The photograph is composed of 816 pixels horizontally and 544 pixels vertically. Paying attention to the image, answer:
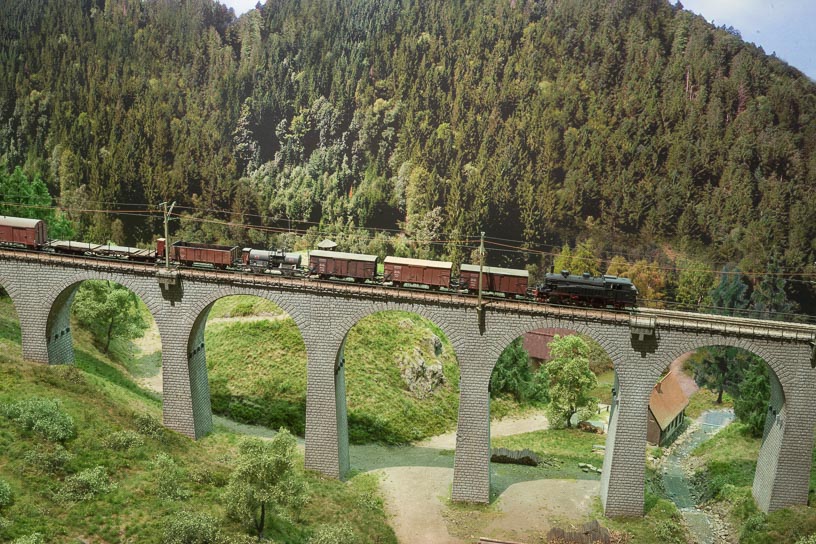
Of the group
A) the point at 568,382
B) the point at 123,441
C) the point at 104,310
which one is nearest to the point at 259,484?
the point at 123,441

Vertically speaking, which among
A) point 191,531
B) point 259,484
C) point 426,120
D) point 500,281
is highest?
point 426,120

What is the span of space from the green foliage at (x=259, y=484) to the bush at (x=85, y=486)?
23.8ft

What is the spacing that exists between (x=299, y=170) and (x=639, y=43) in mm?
42883

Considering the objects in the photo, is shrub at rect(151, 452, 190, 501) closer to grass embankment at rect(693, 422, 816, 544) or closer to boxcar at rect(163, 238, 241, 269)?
boxcar at rect(163, 238, 241, 269)

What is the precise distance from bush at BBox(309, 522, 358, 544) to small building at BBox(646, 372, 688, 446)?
1234 inches

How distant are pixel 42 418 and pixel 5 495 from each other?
8.84 meters

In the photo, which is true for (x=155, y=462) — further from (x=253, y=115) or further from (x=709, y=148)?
(x=709, y=148)

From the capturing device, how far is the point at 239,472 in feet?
135

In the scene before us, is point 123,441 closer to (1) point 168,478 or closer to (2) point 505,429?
(1) point 168,478

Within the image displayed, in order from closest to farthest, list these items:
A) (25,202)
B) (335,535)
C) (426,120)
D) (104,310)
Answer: (335,535) < (104,310) < (25,202) < (426,120)

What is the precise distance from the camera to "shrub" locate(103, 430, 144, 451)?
46688mm

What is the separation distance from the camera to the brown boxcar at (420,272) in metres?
52.9

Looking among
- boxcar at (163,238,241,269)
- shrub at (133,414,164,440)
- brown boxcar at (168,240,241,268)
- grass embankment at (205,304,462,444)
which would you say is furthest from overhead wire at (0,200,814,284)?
shrub at (133,414,164,440)

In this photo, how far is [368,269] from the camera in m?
54.1
